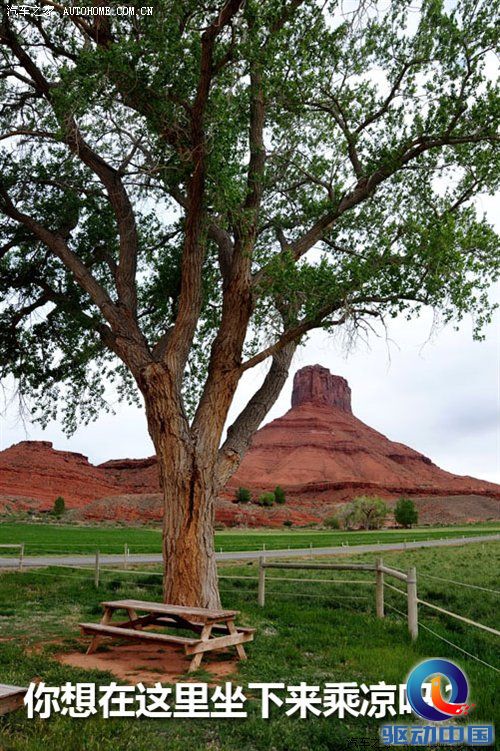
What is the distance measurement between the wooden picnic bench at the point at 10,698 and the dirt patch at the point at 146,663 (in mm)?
2436

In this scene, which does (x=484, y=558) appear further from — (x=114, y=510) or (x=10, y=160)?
(x=114, y=510)

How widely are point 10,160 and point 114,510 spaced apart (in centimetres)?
6947

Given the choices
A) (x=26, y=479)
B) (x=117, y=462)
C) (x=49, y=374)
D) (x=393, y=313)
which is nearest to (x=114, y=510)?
(x=26, y=479)

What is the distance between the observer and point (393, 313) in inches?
428

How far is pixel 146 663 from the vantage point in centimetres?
759

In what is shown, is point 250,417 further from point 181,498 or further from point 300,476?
point 300,476

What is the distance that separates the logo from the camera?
18.0 feet

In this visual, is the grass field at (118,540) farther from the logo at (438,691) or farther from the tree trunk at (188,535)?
the logo at (438,691)

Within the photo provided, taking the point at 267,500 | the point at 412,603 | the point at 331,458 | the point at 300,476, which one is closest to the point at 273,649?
the point at 412,603

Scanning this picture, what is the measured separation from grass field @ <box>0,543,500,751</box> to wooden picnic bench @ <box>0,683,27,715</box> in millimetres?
519

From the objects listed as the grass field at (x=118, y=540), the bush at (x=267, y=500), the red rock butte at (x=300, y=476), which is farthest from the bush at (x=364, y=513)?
the bush at (x=267, y=500)

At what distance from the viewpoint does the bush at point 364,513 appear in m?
71.8

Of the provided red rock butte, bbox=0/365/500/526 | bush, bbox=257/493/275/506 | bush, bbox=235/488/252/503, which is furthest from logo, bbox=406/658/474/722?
bush, bbox=235/488/252/503

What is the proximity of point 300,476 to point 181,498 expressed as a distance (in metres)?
133
